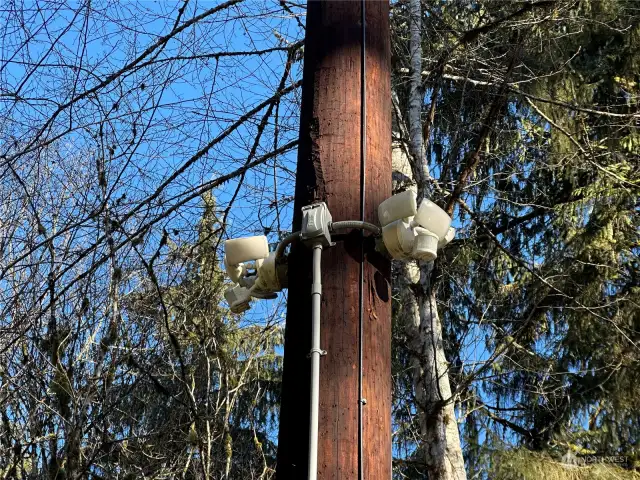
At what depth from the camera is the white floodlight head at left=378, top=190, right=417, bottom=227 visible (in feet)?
8.74

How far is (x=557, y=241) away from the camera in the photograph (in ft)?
31.7

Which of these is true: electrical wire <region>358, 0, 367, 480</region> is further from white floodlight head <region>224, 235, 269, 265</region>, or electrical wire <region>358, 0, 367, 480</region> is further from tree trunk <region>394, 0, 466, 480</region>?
tree trunk <region>394, 0, 466, 480</region>

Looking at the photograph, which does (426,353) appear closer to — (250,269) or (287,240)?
(250,269)

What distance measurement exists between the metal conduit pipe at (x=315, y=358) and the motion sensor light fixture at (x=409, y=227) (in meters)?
0.23

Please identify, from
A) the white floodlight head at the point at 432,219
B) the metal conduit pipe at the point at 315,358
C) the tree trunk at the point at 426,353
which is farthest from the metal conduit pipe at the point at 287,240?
the tree trunk at the point at 426,353

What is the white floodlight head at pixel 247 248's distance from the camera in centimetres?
294

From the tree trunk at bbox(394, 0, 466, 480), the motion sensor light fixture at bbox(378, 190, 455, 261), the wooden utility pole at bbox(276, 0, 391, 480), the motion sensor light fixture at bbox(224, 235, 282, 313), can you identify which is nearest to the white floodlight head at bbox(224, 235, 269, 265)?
the motion sensor light fixture at bbox(224, 235, 282, 313)

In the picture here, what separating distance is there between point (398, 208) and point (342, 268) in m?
0.26

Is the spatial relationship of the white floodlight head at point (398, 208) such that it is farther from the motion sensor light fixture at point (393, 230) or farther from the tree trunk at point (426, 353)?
the tree trunk at point (426, 353)

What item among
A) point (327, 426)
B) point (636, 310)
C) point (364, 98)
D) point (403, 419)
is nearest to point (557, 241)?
point (636, 310)

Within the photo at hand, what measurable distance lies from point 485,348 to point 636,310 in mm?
1535

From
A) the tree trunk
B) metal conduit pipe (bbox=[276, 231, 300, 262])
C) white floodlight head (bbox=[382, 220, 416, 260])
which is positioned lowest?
white floodlight head (bbox=[382, 220, 416, 260])

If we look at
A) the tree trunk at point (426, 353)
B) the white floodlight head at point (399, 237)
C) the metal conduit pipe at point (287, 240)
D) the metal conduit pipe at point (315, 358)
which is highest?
the tree trunk at point (426, 353)

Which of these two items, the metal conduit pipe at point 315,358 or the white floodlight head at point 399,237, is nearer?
the metal conduit pipe at point 315,358
